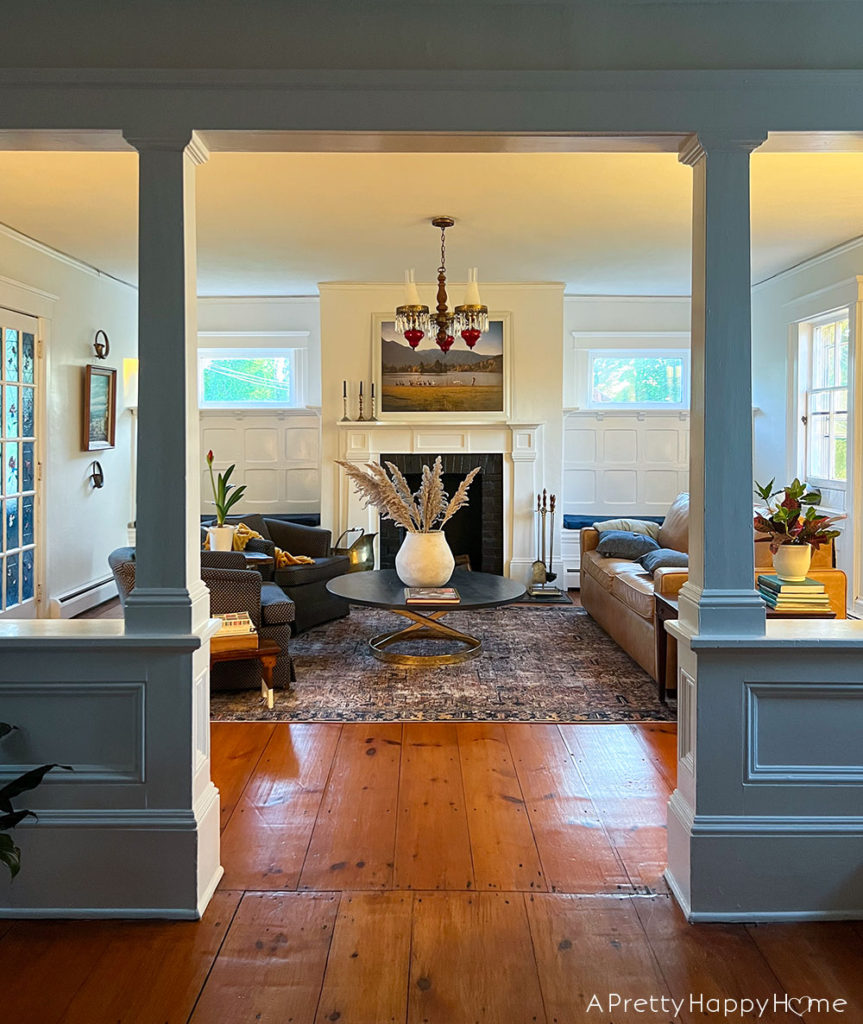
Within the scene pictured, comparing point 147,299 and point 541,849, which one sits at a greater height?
point 147,299

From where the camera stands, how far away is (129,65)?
7.88 ft

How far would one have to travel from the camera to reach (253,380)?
858 cm

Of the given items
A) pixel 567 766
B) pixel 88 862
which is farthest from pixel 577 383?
pixel 88 862

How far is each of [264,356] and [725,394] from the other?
21.9 feet

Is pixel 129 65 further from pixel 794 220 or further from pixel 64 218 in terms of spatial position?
pixel 794 220

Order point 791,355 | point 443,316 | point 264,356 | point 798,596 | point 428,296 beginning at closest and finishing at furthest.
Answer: point 798,596
point 443,316
point 791,355
point 428,296
point 264,356

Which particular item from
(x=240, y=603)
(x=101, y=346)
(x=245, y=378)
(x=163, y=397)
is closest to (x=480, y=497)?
(x=245, y=378)

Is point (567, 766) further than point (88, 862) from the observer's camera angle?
Yes

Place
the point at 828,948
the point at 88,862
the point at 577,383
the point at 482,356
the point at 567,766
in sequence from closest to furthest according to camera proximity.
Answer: the point at 828,948
the point at 88,862
the point at 567,766
the point at 482,356
the point at 577,383

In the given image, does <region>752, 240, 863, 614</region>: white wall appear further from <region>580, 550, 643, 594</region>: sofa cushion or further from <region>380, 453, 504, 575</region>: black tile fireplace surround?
<region>380, 453, 504, 575</region>: black tile fireplace surround

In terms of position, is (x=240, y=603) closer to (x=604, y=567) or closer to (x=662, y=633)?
(x=662, y=633)

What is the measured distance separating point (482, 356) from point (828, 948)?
5957mm

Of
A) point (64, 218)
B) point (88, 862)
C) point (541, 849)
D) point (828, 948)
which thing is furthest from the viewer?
point (64, 218)

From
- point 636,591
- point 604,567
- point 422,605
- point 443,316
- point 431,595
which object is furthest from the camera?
point 604,567
